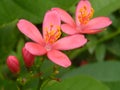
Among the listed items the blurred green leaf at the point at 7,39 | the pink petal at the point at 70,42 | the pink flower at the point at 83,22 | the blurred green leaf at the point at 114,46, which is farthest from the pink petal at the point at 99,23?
the blurred green leaf at the point at 114,46

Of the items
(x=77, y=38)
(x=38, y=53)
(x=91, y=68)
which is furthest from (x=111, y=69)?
(x=38, y=53)

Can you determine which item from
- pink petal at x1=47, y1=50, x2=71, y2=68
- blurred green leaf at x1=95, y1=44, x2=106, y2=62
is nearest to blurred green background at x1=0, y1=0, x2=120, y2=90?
blurred green leaf at x1=95, y1=44, x2=106, y2=62

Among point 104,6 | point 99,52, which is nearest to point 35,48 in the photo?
point 104,6

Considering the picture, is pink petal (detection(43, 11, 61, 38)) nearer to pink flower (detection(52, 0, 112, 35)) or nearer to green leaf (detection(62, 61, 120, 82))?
pink flower (detection(52, 0, 112, 35))

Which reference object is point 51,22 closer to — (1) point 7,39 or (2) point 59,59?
(2) point 59,59

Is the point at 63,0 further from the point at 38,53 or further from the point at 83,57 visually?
the point at 83,57

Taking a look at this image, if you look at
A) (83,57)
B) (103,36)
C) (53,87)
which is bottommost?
(83,57)

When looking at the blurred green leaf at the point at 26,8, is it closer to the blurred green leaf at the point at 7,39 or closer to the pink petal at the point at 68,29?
the pink petal at the point at 68,29
